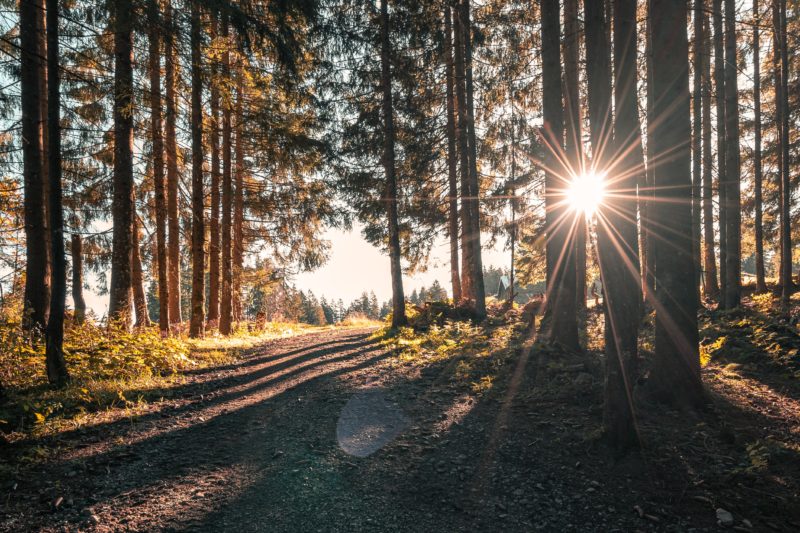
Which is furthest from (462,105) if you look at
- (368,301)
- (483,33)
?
(368,301)

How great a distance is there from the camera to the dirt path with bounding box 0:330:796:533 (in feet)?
10.7

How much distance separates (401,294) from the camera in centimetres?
1478

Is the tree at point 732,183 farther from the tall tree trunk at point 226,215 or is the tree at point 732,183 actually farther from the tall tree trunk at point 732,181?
the tall tree trunk at point 226,215

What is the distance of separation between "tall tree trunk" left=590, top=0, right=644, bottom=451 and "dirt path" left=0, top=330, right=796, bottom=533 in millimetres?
446

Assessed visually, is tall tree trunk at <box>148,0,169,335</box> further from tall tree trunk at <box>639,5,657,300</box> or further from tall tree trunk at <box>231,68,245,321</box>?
tall tree trunk at <box>639,5,657,300</box>

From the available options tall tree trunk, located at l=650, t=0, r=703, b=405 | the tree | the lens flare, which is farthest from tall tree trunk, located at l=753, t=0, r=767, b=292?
tall tree trunk, located at l=650, t=0, r=703, b=405

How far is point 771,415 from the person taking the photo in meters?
5.30

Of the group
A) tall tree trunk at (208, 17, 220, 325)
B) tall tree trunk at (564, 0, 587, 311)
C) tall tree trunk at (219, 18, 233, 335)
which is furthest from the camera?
tall tree trunk at (219, 18, 233, 335)

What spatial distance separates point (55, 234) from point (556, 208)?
32.9 ft

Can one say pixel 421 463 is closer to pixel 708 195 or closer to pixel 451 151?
pixel 451 151

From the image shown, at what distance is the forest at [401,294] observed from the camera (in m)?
3.71

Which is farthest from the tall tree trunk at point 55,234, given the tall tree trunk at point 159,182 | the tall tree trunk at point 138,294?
the tall tree trunk at point 138,294

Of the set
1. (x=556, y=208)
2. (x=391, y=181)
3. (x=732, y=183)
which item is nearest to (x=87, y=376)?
(x=556, y=208)

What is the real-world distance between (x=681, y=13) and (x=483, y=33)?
8817 millimetres
